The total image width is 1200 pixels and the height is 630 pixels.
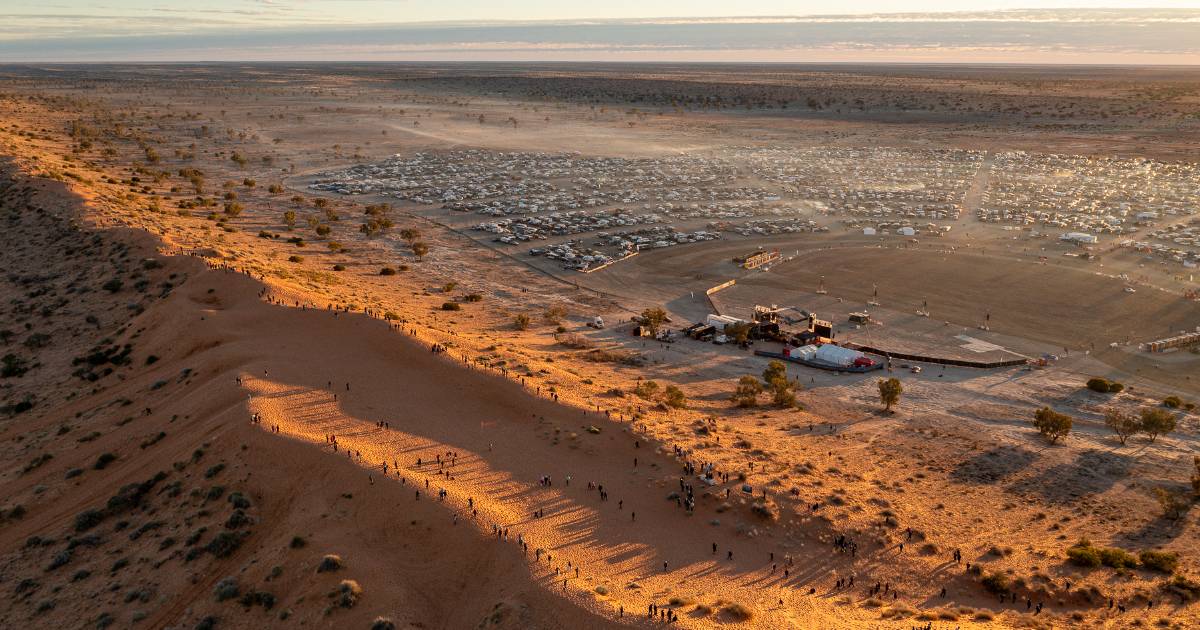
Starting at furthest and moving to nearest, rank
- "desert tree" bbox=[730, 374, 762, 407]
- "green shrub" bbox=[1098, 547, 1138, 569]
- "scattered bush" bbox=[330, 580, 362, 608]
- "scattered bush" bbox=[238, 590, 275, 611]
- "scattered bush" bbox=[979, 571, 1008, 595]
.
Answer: "desert tree" bbox=[730, 374, 762, 407] < "green shrub" bbox=[1098, 547, 1138, 569] < "scattered bush" bbox=[979, 571, 1008, 595] < "scattered bush" bbox=[238, 590, 275, 611] < "scattered bush" bbox=[330, 580, 362, 608]

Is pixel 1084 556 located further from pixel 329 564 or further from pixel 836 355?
pixel 329 564

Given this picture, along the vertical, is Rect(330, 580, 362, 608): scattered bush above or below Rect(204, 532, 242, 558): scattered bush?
above

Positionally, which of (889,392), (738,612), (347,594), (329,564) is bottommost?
(738,612)

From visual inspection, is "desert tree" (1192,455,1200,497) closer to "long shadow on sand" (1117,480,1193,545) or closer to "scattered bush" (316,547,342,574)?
"long shadow on sand" (1117,480,1193,545)

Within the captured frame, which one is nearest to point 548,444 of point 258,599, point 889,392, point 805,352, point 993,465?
point 258,599

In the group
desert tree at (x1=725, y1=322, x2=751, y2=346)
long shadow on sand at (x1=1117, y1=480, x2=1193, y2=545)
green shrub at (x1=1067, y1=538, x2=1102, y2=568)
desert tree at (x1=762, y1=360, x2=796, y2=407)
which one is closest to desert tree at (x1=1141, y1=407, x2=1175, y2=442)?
long shadow on sand at (x1=1117, y1=480, x2=1193, y2=545)
